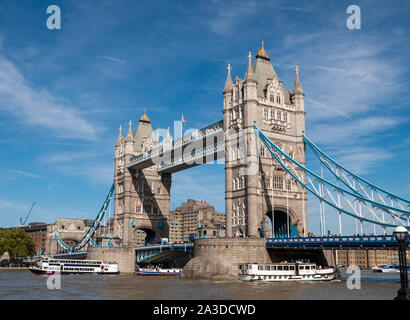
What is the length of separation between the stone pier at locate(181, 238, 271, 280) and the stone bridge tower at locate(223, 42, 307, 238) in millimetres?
4879

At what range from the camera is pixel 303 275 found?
160ft

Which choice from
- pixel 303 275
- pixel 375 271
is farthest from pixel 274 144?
pixel 375 271

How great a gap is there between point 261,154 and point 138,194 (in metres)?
36.9

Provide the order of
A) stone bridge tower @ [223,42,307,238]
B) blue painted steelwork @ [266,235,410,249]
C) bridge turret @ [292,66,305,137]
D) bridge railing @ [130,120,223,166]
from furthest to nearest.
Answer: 1. bridge railing @ [130,120,223,166]
2. bridge turret @ [292,66,305,137]
3. stone bridge tower @ [223,42,307,238]
4. blue painted steelwork @ [266,235,410,249]

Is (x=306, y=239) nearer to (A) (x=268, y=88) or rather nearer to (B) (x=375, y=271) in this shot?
(A) (x=268, y=88)

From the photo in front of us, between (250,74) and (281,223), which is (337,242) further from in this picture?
(250,74)

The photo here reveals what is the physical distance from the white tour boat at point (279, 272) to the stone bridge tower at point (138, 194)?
145 feet

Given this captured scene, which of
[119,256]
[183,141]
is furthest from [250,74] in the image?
[119,256]

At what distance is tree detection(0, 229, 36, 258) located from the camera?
114 m

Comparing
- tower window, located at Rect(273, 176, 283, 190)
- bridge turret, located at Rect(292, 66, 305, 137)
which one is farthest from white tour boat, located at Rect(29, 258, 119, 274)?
bridge turret, located at Rect(292, 66, 305, 137)

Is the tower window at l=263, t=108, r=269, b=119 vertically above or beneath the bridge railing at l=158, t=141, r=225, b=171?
above

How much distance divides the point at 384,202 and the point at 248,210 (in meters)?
17.7

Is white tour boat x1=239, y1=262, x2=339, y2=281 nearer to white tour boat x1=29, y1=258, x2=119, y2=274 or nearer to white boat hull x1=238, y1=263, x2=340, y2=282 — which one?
white boat hull x1=238, y1=263, x2=340, y2=282

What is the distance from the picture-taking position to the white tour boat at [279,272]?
48.4m
